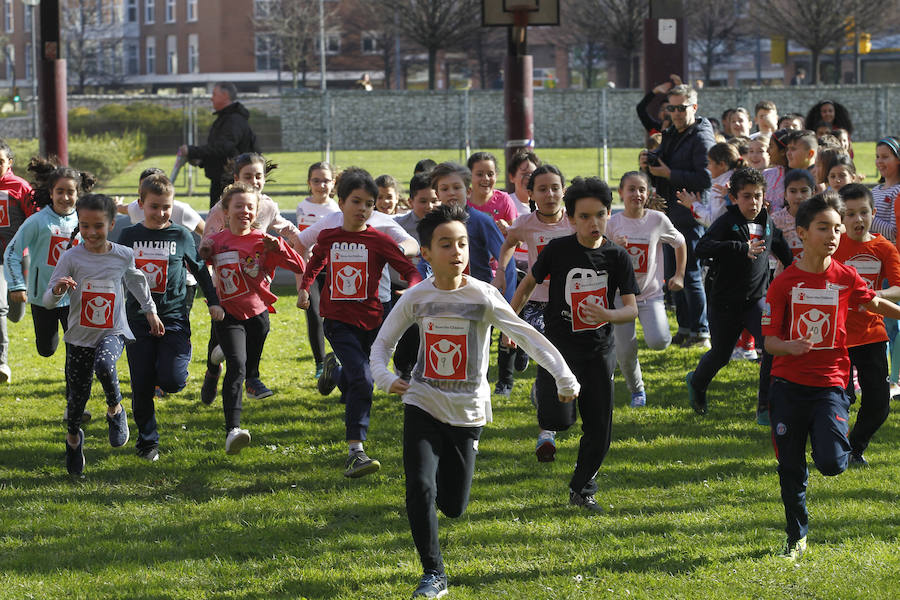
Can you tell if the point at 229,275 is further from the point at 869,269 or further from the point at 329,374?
the point at 869,269

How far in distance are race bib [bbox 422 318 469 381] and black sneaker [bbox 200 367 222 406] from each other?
13.4 feet

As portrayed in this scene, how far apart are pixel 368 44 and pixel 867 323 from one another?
6521 centimetres

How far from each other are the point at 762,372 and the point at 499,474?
2.26m

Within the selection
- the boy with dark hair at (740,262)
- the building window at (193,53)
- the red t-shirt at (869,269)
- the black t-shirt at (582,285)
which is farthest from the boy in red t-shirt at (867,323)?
the building window at (193,53)

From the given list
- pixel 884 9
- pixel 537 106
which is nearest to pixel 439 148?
pixel 537 106

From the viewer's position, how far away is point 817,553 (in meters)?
6.04

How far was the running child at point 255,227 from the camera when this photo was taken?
9.21m

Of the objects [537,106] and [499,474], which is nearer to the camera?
[499,474]

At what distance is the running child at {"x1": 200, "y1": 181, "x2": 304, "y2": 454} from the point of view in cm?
830

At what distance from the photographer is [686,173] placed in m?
11.4

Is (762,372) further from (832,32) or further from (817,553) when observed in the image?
(832,32)

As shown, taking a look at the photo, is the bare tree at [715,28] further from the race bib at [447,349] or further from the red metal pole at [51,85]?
the race bib at [447,349]

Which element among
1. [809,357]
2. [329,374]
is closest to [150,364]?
[329,374]

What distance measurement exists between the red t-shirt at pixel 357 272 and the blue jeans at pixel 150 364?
108 cm
